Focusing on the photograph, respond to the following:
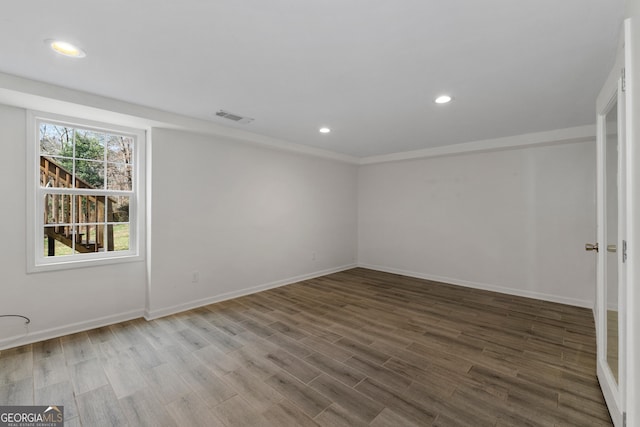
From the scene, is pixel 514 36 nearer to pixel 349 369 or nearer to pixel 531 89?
pixel 531 89

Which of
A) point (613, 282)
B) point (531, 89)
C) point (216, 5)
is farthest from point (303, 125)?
point (613, 282)

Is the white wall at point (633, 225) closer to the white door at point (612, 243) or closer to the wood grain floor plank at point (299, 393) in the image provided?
the white door at point (612, 243)

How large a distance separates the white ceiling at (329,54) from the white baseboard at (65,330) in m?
2.41

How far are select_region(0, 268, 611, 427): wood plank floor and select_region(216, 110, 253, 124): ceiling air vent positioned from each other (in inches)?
96.0

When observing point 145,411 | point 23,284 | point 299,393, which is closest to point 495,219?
point 299,393

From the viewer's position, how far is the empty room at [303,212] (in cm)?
169

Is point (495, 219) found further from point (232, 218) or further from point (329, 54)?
point (232, 218)

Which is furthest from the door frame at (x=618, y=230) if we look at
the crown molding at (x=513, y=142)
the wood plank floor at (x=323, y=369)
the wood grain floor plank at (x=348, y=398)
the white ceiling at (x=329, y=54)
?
the crown molding at (x=513, y=142)

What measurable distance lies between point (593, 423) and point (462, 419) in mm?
786

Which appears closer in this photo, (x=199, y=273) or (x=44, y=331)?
(x=44, y=331)

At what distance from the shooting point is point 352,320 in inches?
131

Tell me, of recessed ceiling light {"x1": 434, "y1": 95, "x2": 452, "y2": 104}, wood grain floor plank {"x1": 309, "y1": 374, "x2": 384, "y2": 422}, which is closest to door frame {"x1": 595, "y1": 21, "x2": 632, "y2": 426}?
recessed ceiling light {"x1": 434, "y1": 95, "x2": 452, "y2": 104}

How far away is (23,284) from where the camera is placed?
2.71m

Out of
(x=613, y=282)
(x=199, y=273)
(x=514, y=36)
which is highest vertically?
(x=514, y=36)
